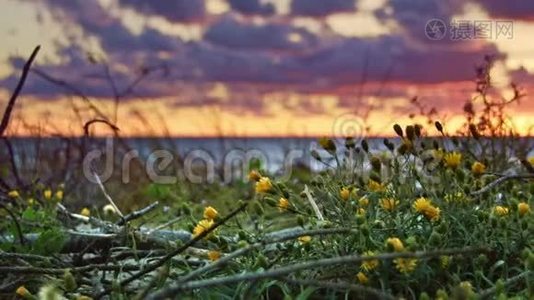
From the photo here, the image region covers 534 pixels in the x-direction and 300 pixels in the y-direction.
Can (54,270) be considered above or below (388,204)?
below

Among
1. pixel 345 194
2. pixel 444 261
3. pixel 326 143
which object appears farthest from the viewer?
pixel 326 143

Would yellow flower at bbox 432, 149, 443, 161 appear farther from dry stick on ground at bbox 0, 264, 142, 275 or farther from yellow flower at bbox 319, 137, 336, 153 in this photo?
dry stick on ground at bbox 0, 264, 142, 275

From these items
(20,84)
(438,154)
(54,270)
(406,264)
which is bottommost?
(54,270)

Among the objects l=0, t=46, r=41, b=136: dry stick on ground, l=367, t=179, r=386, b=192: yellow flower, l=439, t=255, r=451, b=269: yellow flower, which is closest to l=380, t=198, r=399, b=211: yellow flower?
l=367, t=179, r=386, b=192: yellow flower

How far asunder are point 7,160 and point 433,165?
20.0 feet

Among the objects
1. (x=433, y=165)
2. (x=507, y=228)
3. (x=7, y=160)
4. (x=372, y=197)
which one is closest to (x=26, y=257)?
(x=372, y=197)

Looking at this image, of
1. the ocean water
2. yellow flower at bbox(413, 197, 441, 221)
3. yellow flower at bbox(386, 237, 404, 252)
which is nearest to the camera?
yellow flower at bbox(386, 237, 404, 252)

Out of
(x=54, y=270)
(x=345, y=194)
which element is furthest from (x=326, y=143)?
(x=54, y=270)

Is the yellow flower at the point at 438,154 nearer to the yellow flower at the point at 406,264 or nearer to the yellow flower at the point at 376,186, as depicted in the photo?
the yellow flower at the point at 376,186

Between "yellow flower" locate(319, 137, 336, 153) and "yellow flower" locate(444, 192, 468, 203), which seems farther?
"yellow flower" locate(319, 137, 336, 153)

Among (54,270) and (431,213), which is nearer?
(431,213)

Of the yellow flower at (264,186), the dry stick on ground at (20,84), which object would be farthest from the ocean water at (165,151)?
the yellow flower at (264,186)

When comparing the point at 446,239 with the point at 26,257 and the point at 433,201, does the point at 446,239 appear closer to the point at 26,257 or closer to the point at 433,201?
the point at 433,201

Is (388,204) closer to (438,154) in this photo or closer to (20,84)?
(438,154)
